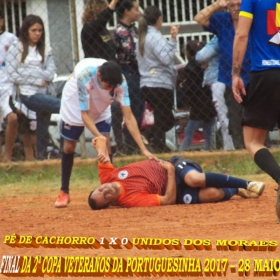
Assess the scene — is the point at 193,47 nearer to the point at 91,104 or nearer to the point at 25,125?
the point at 25,125

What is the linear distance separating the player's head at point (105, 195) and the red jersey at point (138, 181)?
8 cm

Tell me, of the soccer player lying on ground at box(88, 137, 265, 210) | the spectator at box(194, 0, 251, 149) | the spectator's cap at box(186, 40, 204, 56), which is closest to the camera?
the soccer player lying on ground at box(88, 137, 265, 210)

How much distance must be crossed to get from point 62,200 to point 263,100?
3.26 metres

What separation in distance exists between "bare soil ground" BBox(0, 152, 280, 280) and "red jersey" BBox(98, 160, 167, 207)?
196mm

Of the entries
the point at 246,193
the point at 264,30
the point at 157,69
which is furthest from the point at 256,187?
the point at 157,69

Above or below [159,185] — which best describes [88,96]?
above

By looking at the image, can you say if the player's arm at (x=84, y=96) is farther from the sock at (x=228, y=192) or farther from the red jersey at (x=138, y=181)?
the sock at (x=228, y=192)

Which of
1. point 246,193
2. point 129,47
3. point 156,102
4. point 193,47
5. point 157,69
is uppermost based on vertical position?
point 129,47

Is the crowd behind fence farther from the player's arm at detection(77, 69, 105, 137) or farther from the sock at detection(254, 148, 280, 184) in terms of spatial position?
the sock at detection(254, 148, 280, 184)

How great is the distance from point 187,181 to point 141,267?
3.52 metres

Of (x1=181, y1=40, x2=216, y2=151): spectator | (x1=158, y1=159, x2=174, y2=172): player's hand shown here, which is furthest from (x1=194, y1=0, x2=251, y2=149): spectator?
(x1=158, y1=159, x2=174, y2=172): player's hand

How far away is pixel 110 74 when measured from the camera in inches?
374

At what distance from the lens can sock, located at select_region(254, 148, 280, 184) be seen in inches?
301

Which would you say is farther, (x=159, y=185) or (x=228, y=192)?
(x=228, y=192)
